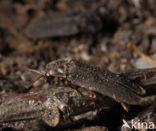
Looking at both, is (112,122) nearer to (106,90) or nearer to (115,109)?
(115,109)

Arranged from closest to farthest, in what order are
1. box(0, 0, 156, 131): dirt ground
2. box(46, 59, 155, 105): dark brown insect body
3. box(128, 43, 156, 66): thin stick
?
box(46, 59, 155, 105): dark brown insect body, box(128, 43, 156, 66): thin stick, box(0, 0, 156, 131): dirt ground

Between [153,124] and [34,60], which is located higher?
[34,60]

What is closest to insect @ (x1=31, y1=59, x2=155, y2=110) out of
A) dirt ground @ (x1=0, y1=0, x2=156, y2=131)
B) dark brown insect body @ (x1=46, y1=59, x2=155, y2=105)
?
dark brown insect body @ (x1=46, y1=59, x2=155, y2=105)

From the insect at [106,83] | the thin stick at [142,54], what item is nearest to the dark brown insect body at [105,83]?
the insect at [106,83]

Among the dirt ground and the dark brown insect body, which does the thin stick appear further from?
the dark brown insect body

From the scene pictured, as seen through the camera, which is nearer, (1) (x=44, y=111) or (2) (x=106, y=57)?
(1) (x=44, y=111)

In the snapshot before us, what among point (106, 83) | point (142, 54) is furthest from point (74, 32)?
point (106, 83)

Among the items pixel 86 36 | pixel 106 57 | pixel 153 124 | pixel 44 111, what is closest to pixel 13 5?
pixel 86 36
